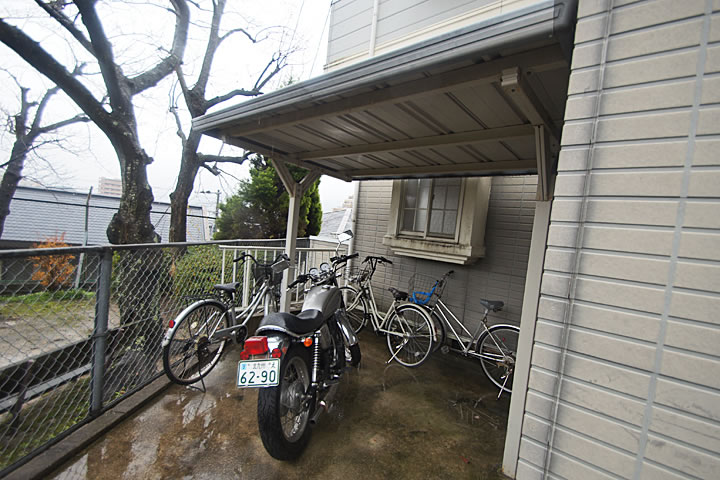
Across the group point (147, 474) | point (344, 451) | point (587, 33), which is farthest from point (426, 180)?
point (147, 474)

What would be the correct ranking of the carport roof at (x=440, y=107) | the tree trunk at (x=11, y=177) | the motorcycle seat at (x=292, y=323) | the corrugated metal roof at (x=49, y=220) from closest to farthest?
1. the carport roof at (x=440, y=107)
2. the motorcycle seat at (x=292, y=323)
3. the tree trunk at (x=11, y=177)
4. the corrugated metal roof at (x=49, y=220)

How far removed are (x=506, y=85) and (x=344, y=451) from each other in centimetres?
224

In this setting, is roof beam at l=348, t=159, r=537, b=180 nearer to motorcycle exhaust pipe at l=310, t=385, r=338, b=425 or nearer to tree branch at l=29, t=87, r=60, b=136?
motorcycle exhaust pipe at l=310, t=385, r=338, b=425

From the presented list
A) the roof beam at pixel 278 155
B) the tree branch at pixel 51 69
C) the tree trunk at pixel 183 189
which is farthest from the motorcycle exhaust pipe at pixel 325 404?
the tree trunk at pixel 183 189

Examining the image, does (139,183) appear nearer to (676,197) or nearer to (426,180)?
(426,180)

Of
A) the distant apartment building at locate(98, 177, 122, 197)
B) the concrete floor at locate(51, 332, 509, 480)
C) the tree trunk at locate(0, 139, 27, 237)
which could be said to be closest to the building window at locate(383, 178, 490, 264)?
the concrete floor at locate(51, 332, 509, 480)

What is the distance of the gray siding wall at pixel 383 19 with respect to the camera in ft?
11.8

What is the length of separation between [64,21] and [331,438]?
6.60 metres

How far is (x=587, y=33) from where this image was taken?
1027 millimetres

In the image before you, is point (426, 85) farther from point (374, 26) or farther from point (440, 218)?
point (374, 26)

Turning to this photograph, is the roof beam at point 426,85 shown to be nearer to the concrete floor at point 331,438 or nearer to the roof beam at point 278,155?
the roof beam at point 278,155

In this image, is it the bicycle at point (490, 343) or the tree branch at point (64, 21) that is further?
the tree branch at point (64, 21)

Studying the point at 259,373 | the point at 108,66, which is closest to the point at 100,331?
the point at 259,373

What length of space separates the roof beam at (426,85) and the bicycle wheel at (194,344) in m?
1.64
